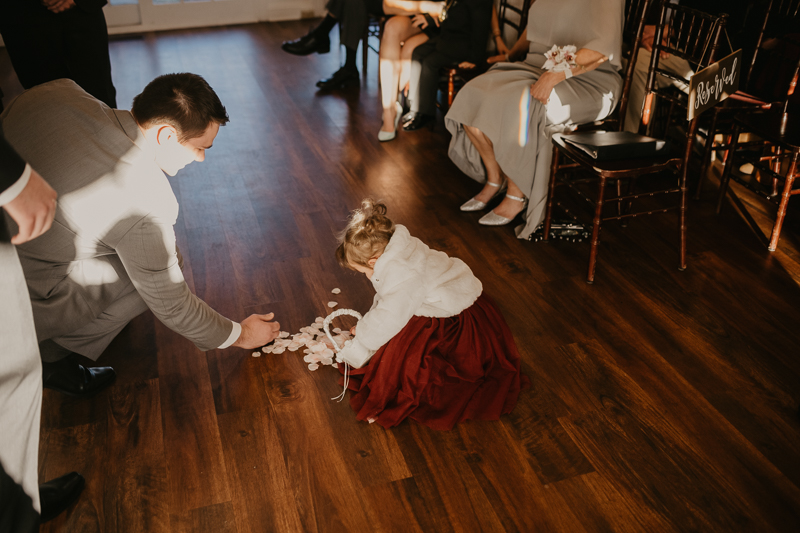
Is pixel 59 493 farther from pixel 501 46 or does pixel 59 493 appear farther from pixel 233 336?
pixel 501 46

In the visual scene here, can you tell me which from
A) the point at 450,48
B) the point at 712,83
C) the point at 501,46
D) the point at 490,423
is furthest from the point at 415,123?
the point at 490,423

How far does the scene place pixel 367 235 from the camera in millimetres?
2008

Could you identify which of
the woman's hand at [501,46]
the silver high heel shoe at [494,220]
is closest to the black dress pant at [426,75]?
the woman's hand at [501,46]

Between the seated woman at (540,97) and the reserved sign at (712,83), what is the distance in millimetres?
562

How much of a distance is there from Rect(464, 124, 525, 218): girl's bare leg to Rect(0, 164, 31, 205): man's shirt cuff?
7.52 ft

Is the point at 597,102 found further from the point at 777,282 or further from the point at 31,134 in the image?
the point at 31,134

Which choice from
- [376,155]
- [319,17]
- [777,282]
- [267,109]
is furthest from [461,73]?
[319,17]

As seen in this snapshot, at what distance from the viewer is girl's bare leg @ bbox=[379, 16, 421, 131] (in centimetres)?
409

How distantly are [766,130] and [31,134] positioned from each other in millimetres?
2883

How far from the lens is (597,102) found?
3.04 meters

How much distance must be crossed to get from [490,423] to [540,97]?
64.3 inches

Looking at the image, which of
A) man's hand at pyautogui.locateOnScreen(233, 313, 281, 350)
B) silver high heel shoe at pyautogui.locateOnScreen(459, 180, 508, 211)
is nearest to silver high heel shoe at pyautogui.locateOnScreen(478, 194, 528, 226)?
silver high heel shoe at pyautogui.locateOnScreen(459, 180, 508, 211)

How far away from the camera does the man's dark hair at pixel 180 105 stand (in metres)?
1.81

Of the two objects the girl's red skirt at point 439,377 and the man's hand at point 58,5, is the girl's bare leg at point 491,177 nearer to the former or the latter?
the girl's red skirt at point 439,377
